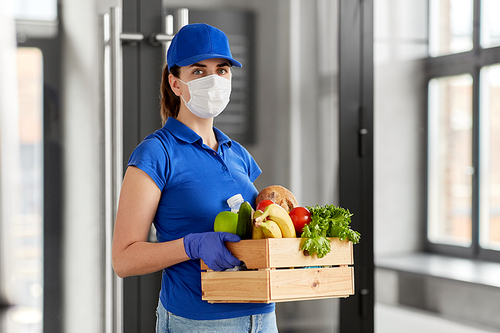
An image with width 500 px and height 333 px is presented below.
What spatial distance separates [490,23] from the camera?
2811 millimetres

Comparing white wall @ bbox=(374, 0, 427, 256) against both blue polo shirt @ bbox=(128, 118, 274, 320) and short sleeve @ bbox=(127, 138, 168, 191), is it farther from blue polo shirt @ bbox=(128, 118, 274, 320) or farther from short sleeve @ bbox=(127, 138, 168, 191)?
short sleeve @ bbox=(127, 138, 168, 191)

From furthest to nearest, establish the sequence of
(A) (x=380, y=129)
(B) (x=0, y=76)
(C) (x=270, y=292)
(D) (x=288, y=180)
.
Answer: (A) (x=380, y=129), (D) (x=288, y=180), (B) (x=0, y=76), (C) (x=270, y=292)

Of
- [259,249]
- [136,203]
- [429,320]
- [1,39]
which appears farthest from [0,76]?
[429,320]

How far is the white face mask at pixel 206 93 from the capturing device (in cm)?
120

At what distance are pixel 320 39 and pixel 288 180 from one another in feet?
2.13

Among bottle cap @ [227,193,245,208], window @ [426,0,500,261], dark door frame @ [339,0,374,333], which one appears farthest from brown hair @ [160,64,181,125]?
window @ [426,0,500,261]

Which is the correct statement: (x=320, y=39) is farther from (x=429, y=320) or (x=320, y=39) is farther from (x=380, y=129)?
(x=429, y=320)

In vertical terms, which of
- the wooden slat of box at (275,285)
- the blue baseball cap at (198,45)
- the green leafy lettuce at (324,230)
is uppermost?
the blue baseball cap at (198,45)

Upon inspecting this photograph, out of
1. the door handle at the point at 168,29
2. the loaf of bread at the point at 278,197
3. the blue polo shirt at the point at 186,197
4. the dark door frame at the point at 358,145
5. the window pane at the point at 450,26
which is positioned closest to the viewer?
the blue polo shirt at the point at 186,197

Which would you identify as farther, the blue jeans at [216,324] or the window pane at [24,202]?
the window pane at [24,202]

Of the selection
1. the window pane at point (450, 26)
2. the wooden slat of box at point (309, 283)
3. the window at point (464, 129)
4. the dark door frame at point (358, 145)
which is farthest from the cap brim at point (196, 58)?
the window pane at point (450, 26)

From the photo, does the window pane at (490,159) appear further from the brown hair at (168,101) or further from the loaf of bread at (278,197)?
the brown hair at (168,101)

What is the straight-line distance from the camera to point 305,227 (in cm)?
104

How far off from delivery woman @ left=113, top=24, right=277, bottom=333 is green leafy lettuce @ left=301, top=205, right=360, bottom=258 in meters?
0.15
